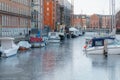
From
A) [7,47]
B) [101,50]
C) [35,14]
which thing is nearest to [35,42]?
[7,47]

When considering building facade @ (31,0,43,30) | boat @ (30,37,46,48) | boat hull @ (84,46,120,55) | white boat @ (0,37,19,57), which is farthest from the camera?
building facade @ (31,0,43,30)

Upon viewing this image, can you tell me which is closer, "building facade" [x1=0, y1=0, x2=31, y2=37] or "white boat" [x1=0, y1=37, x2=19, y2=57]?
"white boat" [x1=0, y1=37, x2=19, y2=57]

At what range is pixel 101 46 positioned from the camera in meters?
44.1

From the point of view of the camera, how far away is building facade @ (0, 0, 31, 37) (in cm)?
7156

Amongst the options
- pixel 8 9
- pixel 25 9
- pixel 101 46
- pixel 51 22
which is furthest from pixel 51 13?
pixel 101 46

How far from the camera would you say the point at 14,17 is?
81.0 meters

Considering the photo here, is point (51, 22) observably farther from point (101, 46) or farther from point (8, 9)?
point (101, 46)

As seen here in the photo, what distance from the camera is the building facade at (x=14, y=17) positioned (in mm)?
71562

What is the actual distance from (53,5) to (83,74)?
375 feet

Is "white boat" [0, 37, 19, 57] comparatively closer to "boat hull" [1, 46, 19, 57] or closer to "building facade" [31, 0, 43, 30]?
"boat hull" [1, 46, 19, 57]

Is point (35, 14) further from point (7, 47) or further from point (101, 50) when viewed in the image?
point (101, 50)

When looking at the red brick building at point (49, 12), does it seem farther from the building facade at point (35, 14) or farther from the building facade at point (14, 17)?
the building facade at point (14, 17)

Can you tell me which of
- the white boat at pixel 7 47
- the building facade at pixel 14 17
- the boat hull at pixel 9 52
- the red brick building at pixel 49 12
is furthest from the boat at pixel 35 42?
the red brick building at pixel 49 12

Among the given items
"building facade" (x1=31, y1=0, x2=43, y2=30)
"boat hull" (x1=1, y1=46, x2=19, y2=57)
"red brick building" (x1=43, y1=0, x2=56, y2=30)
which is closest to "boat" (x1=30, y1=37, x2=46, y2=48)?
"boat hull" (x1=1, y1=46, x2=19, y2=57)
